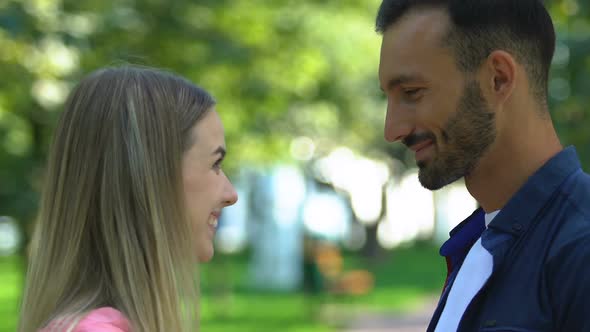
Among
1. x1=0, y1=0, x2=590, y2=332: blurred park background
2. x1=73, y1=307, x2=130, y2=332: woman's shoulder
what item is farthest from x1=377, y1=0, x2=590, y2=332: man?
x1=0, y1=0, x2=590, y2=332: blurred park background

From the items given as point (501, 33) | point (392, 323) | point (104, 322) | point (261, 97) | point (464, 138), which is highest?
point (261, 97)

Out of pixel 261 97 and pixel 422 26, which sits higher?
pixel 261 97

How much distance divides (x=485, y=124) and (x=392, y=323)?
1330 centimetres

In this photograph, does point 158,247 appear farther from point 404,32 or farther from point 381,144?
point 381,144

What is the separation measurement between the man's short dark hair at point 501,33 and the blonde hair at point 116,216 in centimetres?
74

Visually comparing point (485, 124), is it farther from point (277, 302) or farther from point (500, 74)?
point (277, 302)

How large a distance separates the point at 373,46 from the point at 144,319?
14416 millimetres

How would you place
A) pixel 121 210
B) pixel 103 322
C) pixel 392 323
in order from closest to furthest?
1. pixel 103 322
2. pixel 121 210
3. pixel 392 323

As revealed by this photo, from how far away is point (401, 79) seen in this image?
2.28m

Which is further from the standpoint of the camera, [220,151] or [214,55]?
[214,55]

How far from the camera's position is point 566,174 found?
2.18 meters

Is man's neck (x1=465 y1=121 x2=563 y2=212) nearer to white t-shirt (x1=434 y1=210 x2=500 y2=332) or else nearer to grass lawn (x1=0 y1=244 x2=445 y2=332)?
white t-shirt (x1=434 y1=210 x2=500 y2=332)

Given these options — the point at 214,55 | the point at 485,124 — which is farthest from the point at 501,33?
the point at 214,55

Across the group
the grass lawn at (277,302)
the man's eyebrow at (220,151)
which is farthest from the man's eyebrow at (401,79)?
the grass lawn at (277,302)
